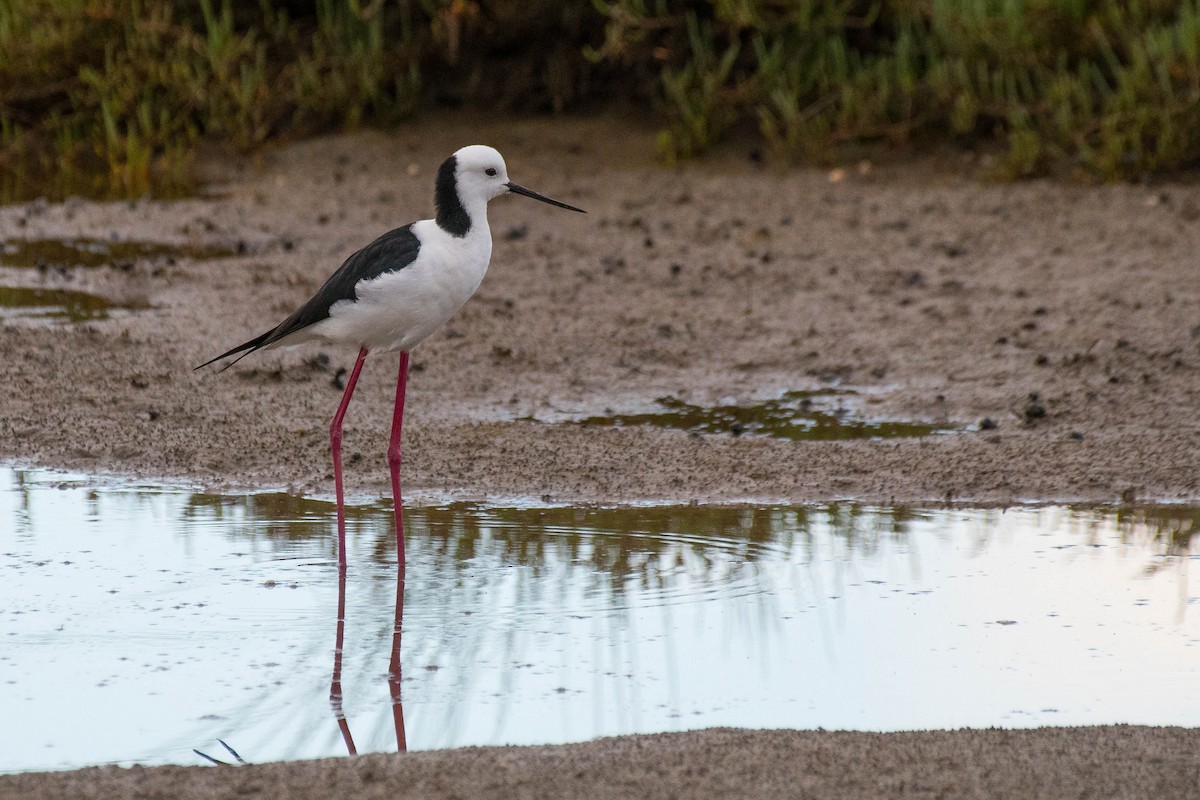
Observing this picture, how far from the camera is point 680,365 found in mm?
6316

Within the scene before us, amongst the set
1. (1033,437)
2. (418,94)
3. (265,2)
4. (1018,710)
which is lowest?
(1018,710)

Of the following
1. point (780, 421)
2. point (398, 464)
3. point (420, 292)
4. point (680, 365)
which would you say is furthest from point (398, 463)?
point (680, 365)

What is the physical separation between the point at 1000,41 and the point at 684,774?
6998 millimetres

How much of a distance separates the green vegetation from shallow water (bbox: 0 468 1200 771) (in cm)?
488

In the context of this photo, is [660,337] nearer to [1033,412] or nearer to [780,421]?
[780,421]

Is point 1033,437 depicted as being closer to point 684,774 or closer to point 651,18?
point 684,774

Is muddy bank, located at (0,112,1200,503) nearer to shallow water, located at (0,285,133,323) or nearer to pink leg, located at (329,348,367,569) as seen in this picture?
shallow water, located at (0,285,133,323)

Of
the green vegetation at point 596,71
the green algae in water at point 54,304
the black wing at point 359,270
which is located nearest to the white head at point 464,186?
the black wing at point 359,270

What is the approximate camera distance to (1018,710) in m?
3.23

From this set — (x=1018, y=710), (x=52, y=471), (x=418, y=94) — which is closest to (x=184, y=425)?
(x=52, y=471)

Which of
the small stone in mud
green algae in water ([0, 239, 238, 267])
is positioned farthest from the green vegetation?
the small stone in mud

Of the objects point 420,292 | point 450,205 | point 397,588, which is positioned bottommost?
point 397,588

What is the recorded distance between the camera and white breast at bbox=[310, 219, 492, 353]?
440 cm

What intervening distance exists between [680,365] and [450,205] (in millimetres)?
1982
